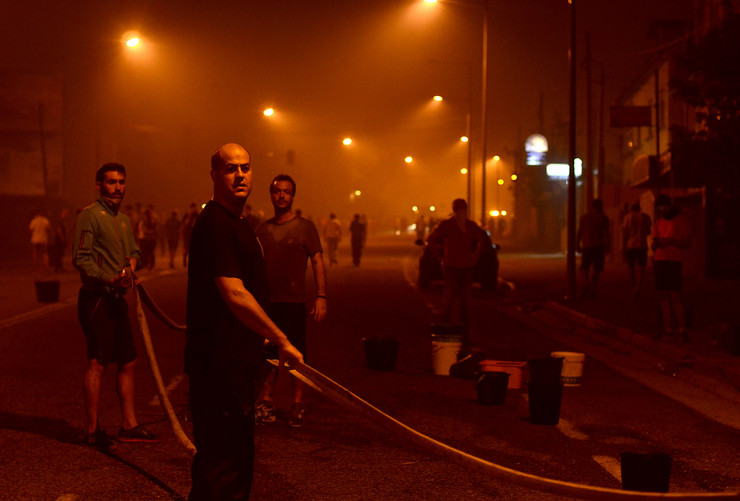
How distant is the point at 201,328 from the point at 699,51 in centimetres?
1334

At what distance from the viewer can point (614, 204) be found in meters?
39.4

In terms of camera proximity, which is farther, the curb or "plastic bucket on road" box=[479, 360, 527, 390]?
the curb

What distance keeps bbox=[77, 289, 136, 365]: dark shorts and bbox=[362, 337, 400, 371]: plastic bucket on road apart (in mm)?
4034

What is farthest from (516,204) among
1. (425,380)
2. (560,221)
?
(425,380)

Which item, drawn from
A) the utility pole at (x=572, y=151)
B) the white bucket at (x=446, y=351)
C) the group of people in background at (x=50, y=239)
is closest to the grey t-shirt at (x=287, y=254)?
the white bucket at (x=446, y=351)

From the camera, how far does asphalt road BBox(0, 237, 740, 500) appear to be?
242 inches

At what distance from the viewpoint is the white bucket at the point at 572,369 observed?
9875 mm

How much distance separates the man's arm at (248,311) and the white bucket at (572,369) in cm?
583

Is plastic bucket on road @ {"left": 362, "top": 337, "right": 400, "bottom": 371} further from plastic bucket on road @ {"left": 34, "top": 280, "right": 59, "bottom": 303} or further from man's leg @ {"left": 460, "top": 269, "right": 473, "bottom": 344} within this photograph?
plastic bucket on road @ {"left": 34, "top": 280, "right": 59, "bottom": 303}

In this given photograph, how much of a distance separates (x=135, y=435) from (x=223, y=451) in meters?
2.96

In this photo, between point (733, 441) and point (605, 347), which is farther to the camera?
point (605, 347)

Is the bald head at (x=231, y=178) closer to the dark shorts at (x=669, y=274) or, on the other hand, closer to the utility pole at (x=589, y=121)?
the dark shorts at (x=669, y=274)

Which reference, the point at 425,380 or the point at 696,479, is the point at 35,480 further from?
the point at 425,380

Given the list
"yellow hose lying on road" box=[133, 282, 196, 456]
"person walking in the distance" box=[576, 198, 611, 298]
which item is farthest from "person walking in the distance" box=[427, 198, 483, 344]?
"person walking in the distance" box=[576, 198, 611, 298]
